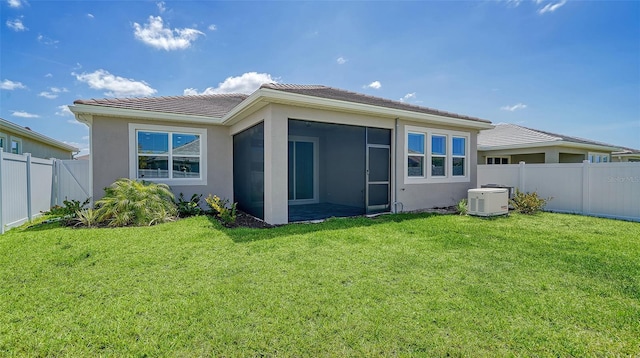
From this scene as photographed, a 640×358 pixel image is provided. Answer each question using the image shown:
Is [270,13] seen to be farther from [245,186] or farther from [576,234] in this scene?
[576,234]

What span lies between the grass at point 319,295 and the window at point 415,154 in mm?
3992

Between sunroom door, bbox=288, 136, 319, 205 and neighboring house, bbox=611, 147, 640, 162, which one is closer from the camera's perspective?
sunroom door, bbox=288, 136, 319, 205

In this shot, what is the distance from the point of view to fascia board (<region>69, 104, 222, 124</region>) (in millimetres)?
7434

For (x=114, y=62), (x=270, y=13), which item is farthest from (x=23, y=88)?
(x=270, y=13)

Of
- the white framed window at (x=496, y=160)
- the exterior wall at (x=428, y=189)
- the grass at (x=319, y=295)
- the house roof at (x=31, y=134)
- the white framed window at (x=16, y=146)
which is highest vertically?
the house roof at (x=31, y=134)

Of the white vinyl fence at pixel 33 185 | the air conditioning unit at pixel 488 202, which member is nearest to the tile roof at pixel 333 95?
the air conditioning unit at pixel 488 202

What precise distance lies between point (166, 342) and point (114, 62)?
42.3 feet

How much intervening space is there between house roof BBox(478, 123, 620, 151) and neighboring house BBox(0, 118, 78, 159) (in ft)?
71.2

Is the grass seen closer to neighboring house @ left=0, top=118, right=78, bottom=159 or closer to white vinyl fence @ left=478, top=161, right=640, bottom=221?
white vinyl fence @ left=478, top=161, right=640, bottom=221

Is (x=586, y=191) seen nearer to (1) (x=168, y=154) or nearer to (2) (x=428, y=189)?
(2) (x=428, y=189)

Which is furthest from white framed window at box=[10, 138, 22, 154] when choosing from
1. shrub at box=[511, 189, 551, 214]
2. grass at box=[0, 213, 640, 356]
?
shrub at box=[511, 189, 551, 214]

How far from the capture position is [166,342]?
7.56 ft

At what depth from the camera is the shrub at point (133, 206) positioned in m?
7.01

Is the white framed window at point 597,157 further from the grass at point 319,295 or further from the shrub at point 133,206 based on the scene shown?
the shrub at point 133,206
